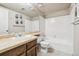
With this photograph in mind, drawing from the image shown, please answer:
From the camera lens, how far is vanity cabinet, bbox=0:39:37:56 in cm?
112

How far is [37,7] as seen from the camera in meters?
1.53

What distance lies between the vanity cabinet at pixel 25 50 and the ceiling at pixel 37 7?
18.5 inches

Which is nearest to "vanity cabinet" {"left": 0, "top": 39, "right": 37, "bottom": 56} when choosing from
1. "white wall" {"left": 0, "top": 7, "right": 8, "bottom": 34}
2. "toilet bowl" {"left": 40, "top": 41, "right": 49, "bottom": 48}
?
"toilet bowl" {"left": 40, "top": 41, "right": 49, "bottom": 48}

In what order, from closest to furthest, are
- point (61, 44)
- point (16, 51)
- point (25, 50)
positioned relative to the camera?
point (16, 51) → point (25, 50) → point (61, 44)

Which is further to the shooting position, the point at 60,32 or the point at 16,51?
the point at 60,32

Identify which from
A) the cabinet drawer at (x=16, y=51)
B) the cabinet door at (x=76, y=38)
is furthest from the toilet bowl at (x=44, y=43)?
the cabinet door at (x=76, y=38)

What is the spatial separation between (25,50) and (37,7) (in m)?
0.69

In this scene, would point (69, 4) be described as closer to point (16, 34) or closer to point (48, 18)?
point (48, 18)

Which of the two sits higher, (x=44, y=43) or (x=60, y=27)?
(x=60, y=27)

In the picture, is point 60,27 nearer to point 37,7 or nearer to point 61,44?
point 61,44

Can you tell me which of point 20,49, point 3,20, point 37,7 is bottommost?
point 20,49

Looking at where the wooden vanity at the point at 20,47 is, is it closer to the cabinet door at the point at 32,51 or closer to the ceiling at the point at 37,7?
the cabinet door at the point at 32,51

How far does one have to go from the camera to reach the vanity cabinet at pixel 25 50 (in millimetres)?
1120

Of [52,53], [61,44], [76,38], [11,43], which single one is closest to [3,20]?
[11,43]
